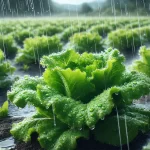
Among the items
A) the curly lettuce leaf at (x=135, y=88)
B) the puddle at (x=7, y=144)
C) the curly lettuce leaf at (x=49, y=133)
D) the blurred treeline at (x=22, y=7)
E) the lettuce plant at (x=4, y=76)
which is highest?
the blurred treeline at (x=22, y=7)

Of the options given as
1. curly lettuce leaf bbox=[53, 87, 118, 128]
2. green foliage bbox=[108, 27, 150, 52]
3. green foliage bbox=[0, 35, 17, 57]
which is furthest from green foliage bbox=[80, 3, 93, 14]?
curly lettuce leaf bbox=[53, 87, 118, 128]

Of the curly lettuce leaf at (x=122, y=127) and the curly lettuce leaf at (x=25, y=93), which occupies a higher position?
the curly lettuce leaf at (x=25, y=93)

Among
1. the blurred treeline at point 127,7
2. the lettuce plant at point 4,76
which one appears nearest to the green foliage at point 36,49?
the lettuce plant at point 4,76

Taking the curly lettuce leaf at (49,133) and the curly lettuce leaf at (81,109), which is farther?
the curly lettuce leaf at (49,133)

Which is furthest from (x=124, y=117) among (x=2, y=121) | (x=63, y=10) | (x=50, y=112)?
(x=63, y=10)

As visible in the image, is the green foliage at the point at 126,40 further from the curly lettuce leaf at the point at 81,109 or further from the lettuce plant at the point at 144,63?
the curly lettuce leaf at the point at 81,109

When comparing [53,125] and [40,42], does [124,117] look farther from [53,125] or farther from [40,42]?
[40,42]

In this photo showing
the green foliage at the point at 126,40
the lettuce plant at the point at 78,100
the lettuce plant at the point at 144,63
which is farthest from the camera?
the green foliage at the point at 126,40
